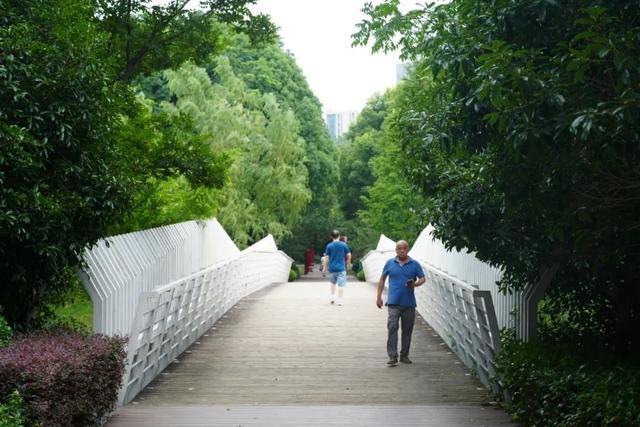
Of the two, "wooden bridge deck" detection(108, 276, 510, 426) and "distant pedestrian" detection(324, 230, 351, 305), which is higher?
"distant pedestrian" detection(324, 230, 351, 305)

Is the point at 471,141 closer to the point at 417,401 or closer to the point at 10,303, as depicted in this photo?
the point at 417,401

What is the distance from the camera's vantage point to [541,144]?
675 centimetres

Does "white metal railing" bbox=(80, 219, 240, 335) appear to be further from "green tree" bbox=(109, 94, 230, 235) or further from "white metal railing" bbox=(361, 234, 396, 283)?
"white metal railing" bbox=(361, 234, 396, 283)

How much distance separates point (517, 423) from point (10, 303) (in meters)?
4.76

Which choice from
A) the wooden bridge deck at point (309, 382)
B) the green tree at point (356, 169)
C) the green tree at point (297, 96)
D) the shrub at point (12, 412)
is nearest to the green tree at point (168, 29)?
the wooden bridge deck at point (309, 382)

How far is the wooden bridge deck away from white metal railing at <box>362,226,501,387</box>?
0.80 ft

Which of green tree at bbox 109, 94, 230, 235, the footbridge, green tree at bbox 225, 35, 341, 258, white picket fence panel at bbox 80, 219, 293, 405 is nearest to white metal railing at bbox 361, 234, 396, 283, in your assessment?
green tree at bbox 225, 35, 341, 258

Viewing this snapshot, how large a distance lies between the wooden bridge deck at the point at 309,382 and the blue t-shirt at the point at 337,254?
3.22 meters

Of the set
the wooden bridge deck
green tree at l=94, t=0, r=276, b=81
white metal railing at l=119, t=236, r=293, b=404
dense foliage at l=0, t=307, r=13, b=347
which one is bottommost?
the wooden bridge deck

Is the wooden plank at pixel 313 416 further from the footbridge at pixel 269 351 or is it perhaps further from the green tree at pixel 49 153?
the green tree at pixel 49 153

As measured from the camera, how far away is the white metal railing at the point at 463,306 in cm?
1040

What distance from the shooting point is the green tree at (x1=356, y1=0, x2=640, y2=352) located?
6.47 metres

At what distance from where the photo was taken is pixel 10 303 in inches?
362

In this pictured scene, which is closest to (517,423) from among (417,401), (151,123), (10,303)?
(417,401)
